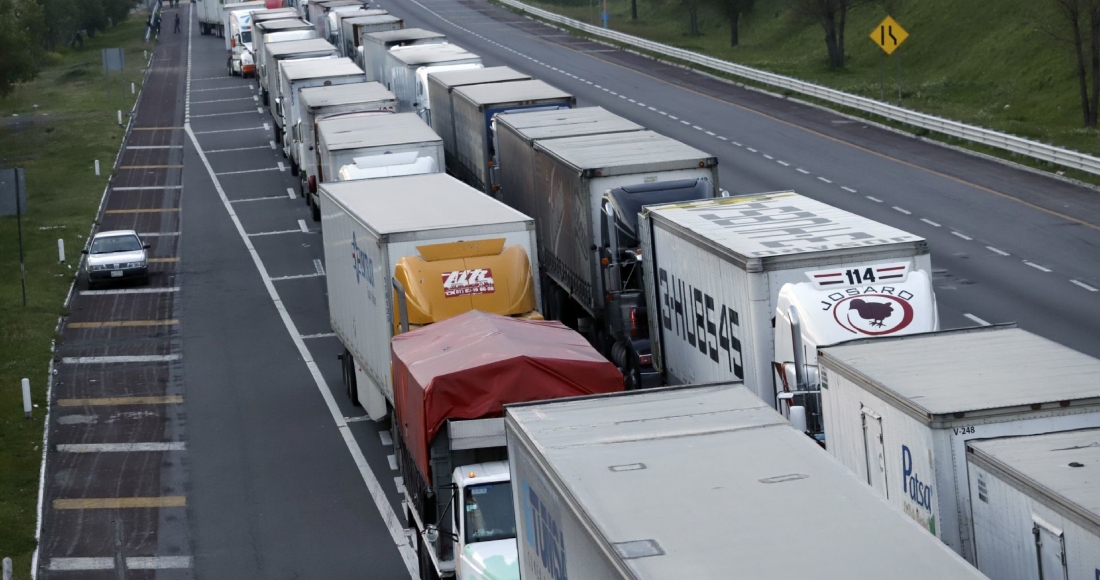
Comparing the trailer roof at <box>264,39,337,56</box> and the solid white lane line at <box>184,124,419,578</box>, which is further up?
the trailer roof at <box>264,39,337,56</box>

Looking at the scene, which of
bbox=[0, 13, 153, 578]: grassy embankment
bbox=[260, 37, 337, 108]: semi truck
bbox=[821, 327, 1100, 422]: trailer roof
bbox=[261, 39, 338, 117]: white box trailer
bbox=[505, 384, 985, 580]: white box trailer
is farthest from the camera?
bbox=[260, 37, 337, 108]: semi truck

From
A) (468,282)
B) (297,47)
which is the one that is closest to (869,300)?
(468,282)

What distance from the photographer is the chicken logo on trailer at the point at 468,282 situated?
1905 cm

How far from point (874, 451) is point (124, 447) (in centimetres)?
1421

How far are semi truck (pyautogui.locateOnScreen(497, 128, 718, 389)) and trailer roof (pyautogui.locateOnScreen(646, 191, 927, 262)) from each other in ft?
4.84

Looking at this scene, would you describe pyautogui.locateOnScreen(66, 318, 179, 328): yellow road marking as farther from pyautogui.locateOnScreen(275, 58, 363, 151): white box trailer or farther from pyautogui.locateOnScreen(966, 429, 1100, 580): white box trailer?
pyautogui.locateOnScreen(966, 429, 1100, 580): white box trailer

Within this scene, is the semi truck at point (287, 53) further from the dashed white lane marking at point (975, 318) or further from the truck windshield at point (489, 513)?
the truck windshield at point (489, 513)

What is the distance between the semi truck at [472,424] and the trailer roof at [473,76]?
72.7ft

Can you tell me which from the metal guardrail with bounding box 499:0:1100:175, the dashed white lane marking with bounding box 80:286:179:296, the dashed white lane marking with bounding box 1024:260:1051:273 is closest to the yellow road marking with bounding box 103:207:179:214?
the dashed white lane marking with bounding box 80:286:179:296

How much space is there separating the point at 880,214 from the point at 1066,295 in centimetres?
814

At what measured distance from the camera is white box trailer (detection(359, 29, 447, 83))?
5378cm

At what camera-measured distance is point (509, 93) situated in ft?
112

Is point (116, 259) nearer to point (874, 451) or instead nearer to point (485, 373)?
point (485, 373)

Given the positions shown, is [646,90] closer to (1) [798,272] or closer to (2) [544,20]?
(2) [544,20]
